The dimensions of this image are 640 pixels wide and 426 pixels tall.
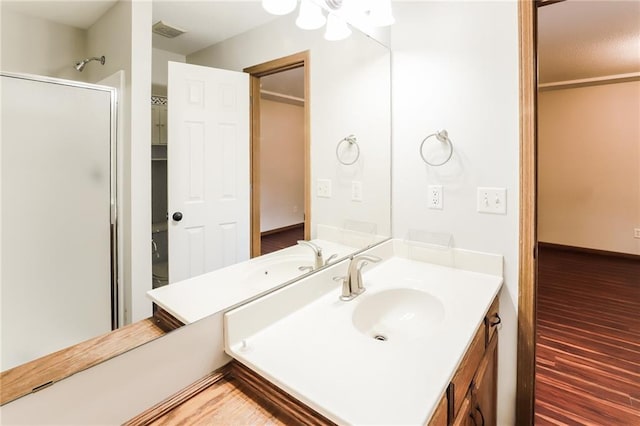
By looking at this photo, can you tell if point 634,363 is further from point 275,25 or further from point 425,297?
point 275,25

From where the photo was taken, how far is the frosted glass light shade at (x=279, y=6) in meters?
1.16

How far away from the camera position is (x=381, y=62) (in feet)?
5.80

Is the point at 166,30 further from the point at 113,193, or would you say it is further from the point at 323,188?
the point at 323,188

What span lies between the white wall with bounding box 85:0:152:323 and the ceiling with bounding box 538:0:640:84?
2.93m

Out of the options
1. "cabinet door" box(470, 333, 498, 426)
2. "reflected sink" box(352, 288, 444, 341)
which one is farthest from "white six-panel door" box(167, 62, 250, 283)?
"cabinet door" box(470, 333, 498, 426)

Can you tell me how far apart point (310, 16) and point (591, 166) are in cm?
509

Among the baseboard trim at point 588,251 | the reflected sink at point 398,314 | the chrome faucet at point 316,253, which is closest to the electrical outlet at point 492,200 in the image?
the reflected sink at point 398,314

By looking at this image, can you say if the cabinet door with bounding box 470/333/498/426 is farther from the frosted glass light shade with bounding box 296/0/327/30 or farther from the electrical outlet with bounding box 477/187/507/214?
the frosted glass light shade with bounding box 296/0/327/30

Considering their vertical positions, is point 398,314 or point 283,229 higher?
point 283,229

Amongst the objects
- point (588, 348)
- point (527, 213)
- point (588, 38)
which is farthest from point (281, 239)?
point (588, 38)

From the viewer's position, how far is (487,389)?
1.33m

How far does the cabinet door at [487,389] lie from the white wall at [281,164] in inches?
34.7

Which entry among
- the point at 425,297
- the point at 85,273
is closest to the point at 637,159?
the point at 425,297

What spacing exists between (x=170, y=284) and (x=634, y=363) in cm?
289
